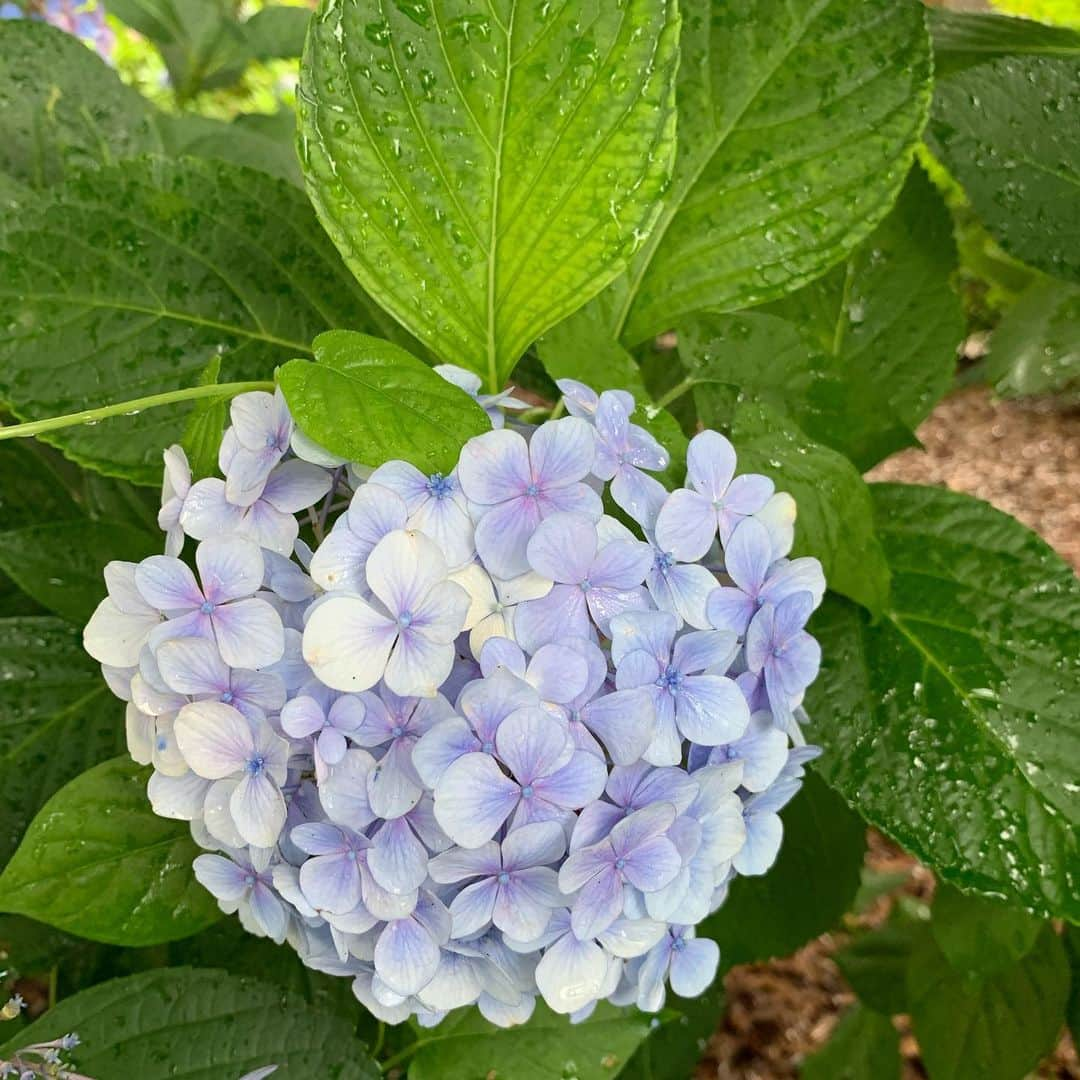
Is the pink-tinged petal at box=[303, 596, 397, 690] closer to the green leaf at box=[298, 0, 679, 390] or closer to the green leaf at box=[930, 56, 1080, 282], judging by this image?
the green leaf at box=[298, 0, 679, 390]

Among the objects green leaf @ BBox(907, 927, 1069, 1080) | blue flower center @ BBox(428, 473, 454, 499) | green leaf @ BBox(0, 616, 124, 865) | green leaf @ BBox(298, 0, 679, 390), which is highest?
green leaf @ BBox(298, 0, 679, 390)

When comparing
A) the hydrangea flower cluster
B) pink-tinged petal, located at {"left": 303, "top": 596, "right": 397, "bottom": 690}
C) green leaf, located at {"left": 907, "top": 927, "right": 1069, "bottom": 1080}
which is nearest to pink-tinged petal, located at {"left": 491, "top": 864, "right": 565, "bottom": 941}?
the hydrangea flower cluster

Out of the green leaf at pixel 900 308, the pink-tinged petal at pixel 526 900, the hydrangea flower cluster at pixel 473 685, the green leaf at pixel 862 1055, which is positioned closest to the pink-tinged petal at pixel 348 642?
the hydrangea flower cluster at pixel 473 685

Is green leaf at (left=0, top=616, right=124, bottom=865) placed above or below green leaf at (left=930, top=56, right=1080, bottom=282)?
below

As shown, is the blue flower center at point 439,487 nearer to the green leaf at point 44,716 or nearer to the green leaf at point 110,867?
the green leaf at point 110,867

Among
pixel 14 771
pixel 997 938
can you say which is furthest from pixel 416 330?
pixel 997 938

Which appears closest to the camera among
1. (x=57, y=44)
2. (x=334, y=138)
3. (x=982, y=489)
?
(x=334, y=138)

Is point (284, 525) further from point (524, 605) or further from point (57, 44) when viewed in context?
point (57, 44)
